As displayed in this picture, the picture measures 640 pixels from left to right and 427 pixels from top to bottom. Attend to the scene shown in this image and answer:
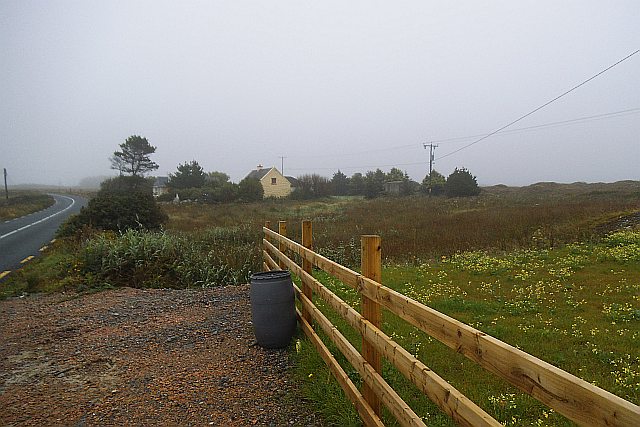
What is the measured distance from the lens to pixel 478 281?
28.6ft

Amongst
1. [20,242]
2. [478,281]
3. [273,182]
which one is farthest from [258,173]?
[478,281]

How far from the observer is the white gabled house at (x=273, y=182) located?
215 feet

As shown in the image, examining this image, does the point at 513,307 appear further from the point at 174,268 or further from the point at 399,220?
the point at 399,220

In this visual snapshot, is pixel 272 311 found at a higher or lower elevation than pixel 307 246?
lower

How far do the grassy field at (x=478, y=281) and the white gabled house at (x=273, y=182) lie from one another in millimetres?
47453

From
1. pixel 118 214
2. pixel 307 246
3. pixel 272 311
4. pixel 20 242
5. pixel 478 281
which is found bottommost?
pixel 20 242

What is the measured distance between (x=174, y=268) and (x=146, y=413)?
663cm

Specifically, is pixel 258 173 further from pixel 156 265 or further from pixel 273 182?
pixel 156 265

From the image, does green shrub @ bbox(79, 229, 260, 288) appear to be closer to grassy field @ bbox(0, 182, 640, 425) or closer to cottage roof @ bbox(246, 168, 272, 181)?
grassy field @ bbox(0, 182, 640, 425)

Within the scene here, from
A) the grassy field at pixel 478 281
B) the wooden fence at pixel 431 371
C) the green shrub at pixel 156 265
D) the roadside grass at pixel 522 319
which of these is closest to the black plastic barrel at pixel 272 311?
the grassy field at pixel 478 281

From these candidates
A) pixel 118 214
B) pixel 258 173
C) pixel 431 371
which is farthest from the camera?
pixel 258 173

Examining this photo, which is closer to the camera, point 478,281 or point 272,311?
point 272,311

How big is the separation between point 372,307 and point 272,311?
94.0 inches

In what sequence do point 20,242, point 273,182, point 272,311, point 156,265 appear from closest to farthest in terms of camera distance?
1. point 272,311
2. point 156,265
3. point 20,242
4. point 273,182
